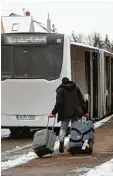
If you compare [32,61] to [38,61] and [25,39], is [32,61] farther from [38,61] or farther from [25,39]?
[25,39]

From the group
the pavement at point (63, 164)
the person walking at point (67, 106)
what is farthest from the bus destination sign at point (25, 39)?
the pavement at point (63, 164)

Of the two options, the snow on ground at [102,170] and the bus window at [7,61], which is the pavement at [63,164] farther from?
the bus window at [7,61]

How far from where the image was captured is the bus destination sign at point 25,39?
52.7ft

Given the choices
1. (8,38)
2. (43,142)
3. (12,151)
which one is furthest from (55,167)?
(8,38)

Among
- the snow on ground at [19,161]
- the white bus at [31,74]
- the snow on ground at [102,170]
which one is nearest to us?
the snow on ground at [102,170]

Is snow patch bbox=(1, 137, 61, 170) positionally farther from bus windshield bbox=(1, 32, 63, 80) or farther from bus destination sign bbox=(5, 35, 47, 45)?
bus destination sign bbox=(5, 35, 47, 45)

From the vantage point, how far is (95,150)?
40.5ft

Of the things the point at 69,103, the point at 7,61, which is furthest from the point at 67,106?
the point at 7,61

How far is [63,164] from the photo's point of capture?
10266mm

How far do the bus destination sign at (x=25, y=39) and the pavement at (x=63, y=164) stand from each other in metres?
4.52

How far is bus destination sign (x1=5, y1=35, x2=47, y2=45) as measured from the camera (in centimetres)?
1606

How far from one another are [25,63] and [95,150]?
4782 millimetres

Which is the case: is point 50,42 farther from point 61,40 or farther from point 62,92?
point 62,92

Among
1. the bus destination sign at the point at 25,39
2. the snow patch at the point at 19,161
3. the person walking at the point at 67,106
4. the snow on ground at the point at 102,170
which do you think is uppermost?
the bus destination sign at the point at 25,39
